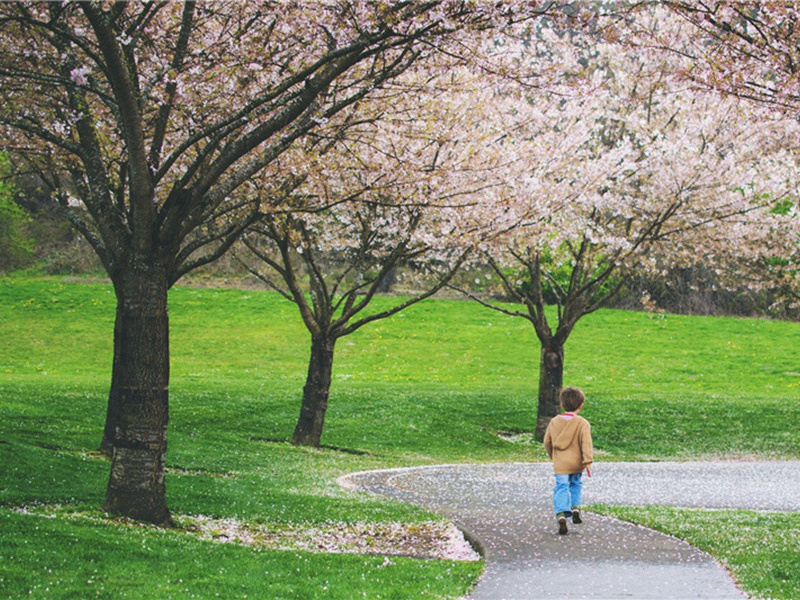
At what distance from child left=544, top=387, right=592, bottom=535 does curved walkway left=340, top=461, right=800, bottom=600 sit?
0.32m

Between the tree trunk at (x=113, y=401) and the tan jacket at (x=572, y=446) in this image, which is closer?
the tan jacket at (x=572, y=446)

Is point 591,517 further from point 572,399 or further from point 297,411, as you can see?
point 297,411

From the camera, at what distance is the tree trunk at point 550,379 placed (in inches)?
957

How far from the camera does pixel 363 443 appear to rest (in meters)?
23.7

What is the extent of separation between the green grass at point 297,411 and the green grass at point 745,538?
2.61m

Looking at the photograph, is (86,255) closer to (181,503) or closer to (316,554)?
A: (181,503)

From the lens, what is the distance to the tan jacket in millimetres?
10273

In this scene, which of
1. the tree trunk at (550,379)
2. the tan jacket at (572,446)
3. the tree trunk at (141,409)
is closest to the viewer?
the tree trunk at (141,409)

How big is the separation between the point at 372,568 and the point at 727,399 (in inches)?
967

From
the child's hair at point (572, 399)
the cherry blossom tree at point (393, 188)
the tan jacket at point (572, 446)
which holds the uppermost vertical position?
the cherry blossom tree at point (393, 188)

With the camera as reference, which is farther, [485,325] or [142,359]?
[485,325]

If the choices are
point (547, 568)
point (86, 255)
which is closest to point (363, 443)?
point (547, 568)

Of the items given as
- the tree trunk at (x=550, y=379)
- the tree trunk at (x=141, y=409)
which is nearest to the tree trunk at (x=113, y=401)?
the tree trunk at (x=141, y=409)

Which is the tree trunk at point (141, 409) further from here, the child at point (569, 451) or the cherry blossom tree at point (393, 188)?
the child at point (569, 451)
